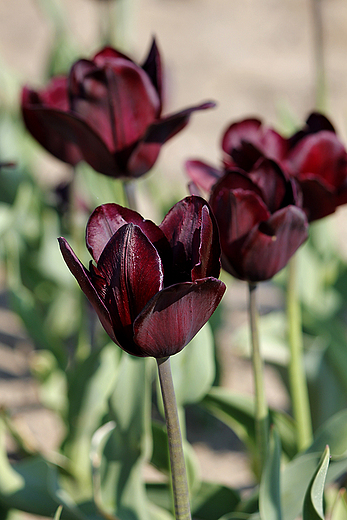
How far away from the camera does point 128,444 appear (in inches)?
25.9

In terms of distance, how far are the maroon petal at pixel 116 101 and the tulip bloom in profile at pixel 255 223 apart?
16 centimetres

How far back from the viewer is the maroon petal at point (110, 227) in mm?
406

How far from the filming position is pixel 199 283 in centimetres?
36

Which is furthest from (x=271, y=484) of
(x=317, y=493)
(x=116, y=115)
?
(x=116, y=115)

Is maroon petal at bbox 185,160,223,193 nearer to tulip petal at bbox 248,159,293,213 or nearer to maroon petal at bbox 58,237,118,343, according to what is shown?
tulip petal at bbox 248,159,293,213

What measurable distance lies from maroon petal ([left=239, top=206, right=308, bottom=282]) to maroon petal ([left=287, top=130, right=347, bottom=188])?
0.10m

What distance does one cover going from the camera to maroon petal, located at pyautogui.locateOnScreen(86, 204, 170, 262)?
1.33ft

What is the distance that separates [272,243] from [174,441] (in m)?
0.19

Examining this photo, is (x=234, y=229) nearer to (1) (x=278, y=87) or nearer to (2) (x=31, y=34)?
(1) (x=278, y=87)

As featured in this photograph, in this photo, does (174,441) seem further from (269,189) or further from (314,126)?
(314,126)

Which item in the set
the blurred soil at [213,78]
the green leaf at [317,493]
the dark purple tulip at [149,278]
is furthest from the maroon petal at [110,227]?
the blurred soil at [213,78]

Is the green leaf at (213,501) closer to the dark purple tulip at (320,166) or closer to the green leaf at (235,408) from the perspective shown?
the green leaf at (235,408)

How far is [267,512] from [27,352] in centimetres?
96

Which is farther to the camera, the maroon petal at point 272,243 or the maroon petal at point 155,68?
the maroon petal at point 155,68
